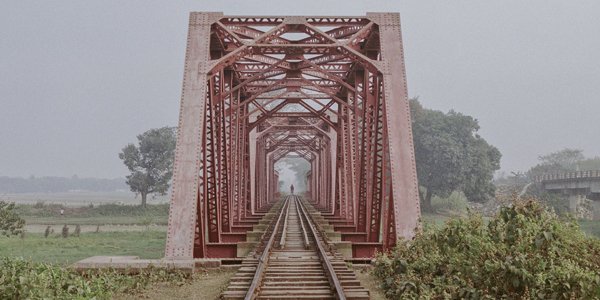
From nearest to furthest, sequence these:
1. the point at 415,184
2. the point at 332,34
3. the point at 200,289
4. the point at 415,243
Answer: the point at 200,289 → the point at 415,243 → the point at 415,184 → the point at 332,34

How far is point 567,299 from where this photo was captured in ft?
17.5

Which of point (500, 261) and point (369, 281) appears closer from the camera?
point (500, 261)

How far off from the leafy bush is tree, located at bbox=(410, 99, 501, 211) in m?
40.9

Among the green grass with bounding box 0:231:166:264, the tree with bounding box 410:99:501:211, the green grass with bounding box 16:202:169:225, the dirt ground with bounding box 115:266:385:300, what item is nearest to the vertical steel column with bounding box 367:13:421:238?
the dirt ground with bounding box 115:266:385:300

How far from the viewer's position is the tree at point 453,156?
48.5 metres

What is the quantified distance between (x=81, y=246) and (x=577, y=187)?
43878mm

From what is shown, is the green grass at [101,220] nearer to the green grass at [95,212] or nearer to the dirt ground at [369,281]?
the green grass at [95,212]

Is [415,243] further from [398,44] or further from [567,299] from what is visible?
[398,44]

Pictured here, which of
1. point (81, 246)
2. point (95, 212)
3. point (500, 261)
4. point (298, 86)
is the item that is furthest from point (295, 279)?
point (95, 212)

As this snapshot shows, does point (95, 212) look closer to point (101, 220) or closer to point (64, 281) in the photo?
point (101, 220)

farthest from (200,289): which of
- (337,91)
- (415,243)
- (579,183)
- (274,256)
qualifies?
(579,183)

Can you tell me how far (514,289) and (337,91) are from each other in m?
17.3

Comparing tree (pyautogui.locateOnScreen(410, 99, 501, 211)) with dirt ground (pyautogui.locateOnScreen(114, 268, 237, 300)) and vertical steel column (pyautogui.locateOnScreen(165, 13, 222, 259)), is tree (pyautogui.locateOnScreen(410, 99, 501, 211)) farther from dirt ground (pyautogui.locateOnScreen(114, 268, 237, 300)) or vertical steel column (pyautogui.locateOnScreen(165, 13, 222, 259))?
dirt ground (pyautogui.locateOnScreen(114, 268, 237, 300))

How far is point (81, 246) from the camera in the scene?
88.8ft
